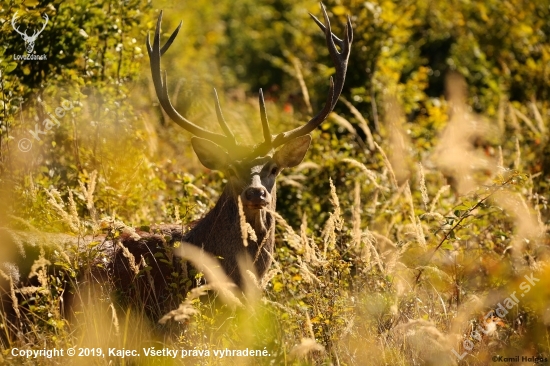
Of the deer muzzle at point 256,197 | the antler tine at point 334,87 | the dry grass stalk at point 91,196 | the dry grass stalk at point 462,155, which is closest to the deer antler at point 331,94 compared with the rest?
the antler tine at point 334,87

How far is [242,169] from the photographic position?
675 centimetres

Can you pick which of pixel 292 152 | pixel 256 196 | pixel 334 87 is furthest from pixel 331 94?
pixel 256 196

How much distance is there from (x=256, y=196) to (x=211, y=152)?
1.04 meters

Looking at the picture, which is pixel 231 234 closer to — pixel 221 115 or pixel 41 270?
pixel 221 115

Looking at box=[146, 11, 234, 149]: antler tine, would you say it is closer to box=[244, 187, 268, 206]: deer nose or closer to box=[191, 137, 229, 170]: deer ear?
box=[191, 137, 229, 170]: deer ear

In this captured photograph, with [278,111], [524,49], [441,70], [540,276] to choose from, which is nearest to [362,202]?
[540,276]

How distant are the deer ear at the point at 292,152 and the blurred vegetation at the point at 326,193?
703 mm

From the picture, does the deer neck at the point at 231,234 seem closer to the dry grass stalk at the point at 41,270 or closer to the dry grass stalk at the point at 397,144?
the dry grass stalk at the point at 41,270

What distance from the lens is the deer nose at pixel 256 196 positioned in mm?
6305

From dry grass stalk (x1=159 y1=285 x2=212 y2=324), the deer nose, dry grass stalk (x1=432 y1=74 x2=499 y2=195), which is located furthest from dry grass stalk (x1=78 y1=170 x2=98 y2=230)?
dry grass stalk (x1=432 y1=74 x2=499 y2=195)

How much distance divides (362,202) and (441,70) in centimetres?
839

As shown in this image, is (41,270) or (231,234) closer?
(41,270)

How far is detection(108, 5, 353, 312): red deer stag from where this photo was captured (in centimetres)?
661

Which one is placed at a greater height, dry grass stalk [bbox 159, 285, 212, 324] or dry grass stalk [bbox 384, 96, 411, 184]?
dry grass stalk [bbox 384, 96, 411, 184]
